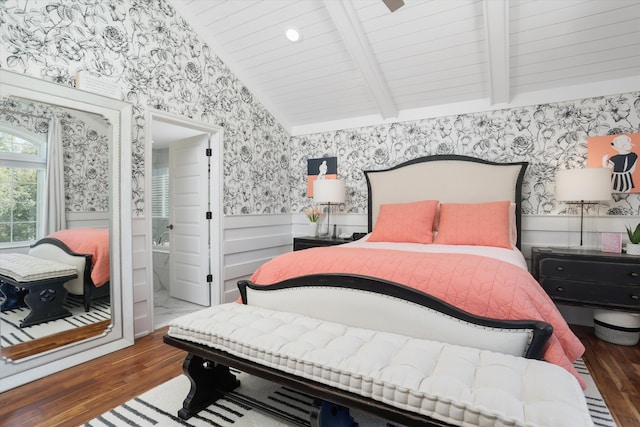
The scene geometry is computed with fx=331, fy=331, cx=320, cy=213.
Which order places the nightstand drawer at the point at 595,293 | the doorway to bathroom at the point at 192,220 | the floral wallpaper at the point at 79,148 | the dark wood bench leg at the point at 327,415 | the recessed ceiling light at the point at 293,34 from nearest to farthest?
the dark wood bench leg at the point at 327,415, the floral wallpaper at the point at 79,148, the nightstand drawer at the point at 595,293, the recessed ceiling light at the point at 293,34, the doorway to bathroom at the point at 192,220

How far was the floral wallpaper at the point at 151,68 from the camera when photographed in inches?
85.0

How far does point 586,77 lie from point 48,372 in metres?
4.83

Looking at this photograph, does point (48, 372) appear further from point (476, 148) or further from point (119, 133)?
point (476, 148)

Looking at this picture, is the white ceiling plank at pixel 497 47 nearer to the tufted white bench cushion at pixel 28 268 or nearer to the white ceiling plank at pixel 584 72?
the white ceiling plank at pixel 584 72

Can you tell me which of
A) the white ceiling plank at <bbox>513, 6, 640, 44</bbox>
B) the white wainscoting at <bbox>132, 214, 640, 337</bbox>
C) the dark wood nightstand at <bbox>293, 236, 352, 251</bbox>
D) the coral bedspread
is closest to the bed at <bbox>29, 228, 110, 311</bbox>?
the white wainscoting at <bbox>132, 214, 640, 337</bbox>

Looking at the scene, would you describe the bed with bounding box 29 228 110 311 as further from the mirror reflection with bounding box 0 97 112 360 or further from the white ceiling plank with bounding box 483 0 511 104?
the white ceiling plank with bounding box 483 0 511 104

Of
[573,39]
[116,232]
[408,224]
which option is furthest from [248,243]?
[573,39]

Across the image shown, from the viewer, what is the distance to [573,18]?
2533 millimetres

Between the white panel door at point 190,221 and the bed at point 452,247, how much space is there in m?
1.66

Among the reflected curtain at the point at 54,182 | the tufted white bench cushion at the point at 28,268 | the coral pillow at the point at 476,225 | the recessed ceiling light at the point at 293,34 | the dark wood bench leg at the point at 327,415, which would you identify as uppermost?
the recessed ceiling light at the point at 293,34

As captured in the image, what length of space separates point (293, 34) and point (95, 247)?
2.54m

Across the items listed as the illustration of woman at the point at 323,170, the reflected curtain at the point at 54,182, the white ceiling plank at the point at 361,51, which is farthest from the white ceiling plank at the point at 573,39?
the reflected curtain at the point at 54,182

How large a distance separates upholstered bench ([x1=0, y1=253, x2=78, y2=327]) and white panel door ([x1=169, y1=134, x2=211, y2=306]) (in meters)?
1.35

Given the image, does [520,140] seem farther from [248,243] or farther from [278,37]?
[248,243]
